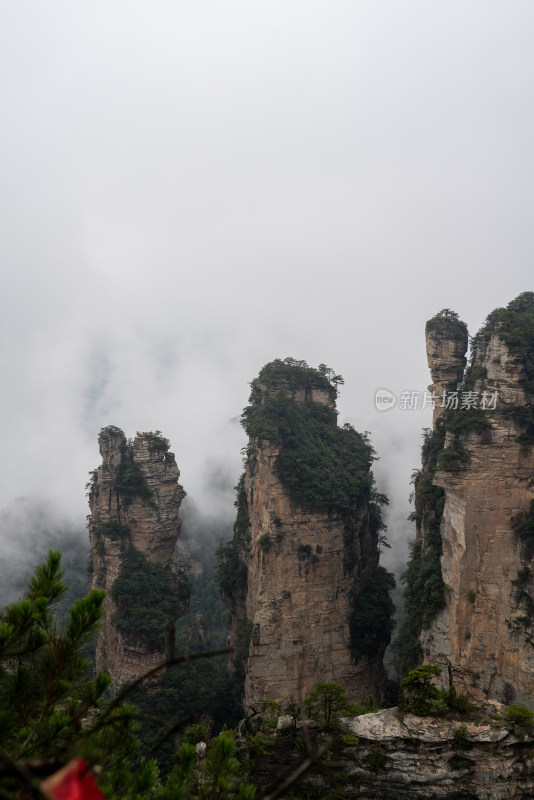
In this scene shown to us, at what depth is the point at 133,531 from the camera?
2802 centimetres

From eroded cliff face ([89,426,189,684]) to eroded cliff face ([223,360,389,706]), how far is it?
17.3 feet

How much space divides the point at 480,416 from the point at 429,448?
254 inches

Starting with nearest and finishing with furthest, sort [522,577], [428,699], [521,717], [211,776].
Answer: [211,776]
[521,717]
[428,699]
[522,577]

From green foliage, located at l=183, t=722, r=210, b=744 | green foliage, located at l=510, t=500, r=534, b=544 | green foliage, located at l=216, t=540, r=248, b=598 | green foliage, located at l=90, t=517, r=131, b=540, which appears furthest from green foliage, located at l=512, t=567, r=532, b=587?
green foliage, located at l=90, t=517, r=131, b=540

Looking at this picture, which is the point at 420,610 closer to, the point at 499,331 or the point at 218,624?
the point at 499,331

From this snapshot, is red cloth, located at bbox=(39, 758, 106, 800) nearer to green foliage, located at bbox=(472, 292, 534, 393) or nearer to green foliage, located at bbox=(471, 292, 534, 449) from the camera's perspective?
green foliage, located at bbox=(471, 292, 534, 449)

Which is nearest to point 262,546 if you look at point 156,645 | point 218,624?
point 156,645

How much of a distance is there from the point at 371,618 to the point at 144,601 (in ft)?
39.9

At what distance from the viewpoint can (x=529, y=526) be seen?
55.9 ft

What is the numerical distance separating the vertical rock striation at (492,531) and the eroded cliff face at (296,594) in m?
6.07

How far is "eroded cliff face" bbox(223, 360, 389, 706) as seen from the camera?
22.9 meters

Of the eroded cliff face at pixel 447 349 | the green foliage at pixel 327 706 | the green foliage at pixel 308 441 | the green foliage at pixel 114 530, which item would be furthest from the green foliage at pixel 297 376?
the green foliage at pixel 327 706

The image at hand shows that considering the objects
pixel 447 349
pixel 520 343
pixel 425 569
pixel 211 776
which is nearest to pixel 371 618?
pixel 425 569

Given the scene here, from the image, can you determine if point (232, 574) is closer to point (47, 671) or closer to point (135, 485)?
point (135, 485)
